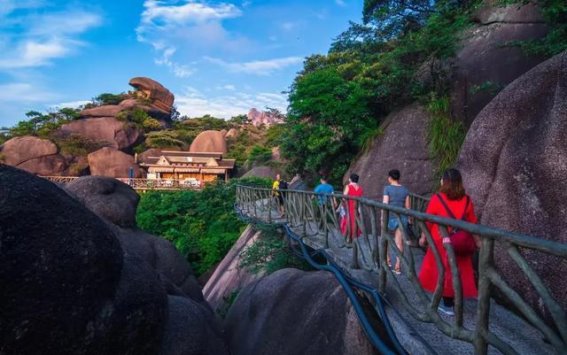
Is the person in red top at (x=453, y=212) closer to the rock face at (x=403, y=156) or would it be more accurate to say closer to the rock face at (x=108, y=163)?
the rock face at (x=403, y=156)

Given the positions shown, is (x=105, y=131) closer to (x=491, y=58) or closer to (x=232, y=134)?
(x=232, y=134)

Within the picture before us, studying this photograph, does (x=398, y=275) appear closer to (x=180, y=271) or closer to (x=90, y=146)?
(x=180, y=271)

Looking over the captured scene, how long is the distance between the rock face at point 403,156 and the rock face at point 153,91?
4156cm

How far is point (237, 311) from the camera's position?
6.09 metres

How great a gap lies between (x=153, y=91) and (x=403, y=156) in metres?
44.5

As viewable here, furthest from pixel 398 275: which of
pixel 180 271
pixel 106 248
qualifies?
pixel 180 271

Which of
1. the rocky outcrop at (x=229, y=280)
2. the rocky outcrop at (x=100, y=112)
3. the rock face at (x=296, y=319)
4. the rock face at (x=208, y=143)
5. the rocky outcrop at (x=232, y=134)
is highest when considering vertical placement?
the rocky outcrop at (x=100, y=112)

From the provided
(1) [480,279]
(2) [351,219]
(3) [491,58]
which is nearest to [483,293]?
(1) [480,279]

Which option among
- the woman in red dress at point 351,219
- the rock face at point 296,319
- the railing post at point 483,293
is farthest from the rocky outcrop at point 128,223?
the railing post at point 483,293

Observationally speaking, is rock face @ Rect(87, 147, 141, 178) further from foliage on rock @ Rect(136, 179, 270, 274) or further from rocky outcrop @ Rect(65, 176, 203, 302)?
rocky outcrop @ Rect(65, 176, 203, 302)

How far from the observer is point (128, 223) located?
952cm

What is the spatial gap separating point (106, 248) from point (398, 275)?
3519mm

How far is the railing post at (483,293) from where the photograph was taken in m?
2.00

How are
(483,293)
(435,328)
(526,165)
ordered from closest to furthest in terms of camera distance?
1. (483,293)
2. (435,328)
3. (526,165)
